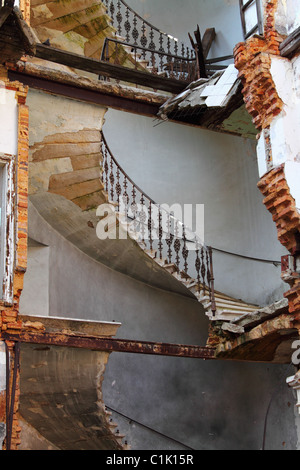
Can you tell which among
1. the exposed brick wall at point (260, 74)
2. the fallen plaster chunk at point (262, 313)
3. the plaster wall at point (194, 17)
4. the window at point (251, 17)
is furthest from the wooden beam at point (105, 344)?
the plaster wall at point (194, 17)

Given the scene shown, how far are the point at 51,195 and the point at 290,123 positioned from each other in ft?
15.4

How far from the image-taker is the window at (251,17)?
13188 mm

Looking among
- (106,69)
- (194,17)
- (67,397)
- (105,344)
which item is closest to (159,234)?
(106,69)

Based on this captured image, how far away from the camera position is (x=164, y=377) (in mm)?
16578

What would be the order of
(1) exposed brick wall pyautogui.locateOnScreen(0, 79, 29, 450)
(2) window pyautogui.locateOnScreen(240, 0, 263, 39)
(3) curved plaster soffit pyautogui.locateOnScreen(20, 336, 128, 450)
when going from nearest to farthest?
(1) exposed brick wall pyautogui.locateOnScreen(0, 79, 29, 450), (3) curved plaster soffit pyautogui.locateOnScreen(20, 336, 128, 450), (2) window pyautogui.locateOnScreen(240, 0, 263, 39)

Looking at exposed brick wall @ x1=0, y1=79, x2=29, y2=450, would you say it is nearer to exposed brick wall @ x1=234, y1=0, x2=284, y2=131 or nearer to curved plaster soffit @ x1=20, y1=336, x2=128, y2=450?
curved plaster soffit @ x1=20, y1=336, x2=128, y2=450

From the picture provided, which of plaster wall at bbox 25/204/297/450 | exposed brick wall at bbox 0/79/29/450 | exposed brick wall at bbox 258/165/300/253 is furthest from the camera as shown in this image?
plaster wall at bbox 25/204/297/450

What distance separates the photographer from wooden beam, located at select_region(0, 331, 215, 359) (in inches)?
452

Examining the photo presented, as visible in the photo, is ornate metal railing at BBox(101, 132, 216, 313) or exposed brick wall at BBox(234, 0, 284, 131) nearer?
exposed brick wall at BBox(234, 0, 284, 131)

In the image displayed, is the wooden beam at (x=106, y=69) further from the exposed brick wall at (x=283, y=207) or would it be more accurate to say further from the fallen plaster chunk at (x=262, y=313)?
the fallen plaster chunk at (x=262, y=313)

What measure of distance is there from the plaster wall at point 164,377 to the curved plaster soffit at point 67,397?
2.23m

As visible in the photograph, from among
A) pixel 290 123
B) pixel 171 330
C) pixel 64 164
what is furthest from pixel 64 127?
pixel 171 330
